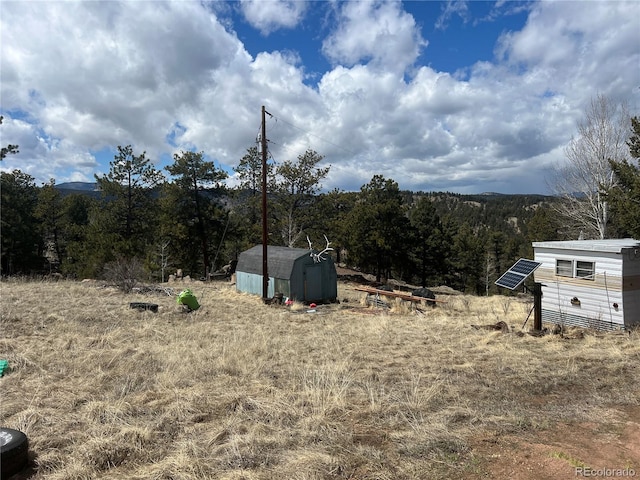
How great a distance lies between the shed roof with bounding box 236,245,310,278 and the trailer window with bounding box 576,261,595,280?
10.9 meters

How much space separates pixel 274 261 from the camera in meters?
19.8

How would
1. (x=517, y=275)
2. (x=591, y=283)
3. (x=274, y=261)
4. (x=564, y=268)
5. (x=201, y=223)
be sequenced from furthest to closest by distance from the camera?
(x=201, y=223), (x=274, y=261), (x=564, y=268), (x=591, y=283), (x=517, y=275)

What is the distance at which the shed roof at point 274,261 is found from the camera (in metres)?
18.9

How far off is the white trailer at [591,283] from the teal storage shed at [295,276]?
9.25 m

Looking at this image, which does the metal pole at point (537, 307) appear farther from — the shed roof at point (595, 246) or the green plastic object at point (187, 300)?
the green plastic object at point (187, 300)

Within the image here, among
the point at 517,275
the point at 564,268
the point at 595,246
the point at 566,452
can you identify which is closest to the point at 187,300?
the point at 517,275

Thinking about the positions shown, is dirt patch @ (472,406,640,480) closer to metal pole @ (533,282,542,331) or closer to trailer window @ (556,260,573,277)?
metal pole @ (533,282,542,331)

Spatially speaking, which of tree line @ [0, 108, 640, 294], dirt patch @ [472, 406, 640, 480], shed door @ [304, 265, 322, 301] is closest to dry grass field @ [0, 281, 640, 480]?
dirt patch @ [472, 406, 640, 480]

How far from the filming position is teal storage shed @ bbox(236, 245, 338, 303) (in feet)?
61.0

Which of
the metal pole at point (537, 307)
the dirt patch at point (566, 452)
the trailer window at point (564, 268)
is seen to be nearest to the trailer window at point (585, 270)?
the trailer window at point (564, 268)

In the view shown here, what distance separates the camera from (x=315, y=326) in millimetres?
12312

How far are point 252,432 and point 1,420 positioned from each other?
3124mm

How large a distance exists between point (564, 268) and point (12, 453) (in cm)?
1438

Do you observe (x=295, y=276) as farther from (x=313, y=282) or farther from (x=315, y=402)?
(x=315, y=402)
